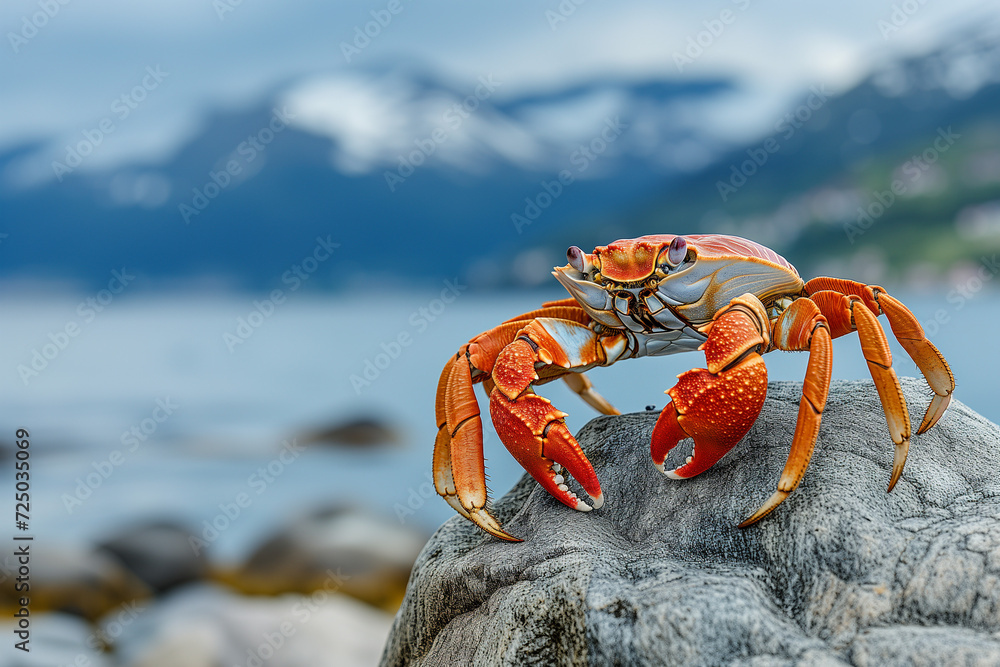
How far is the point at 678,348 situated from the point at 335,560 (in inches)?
229

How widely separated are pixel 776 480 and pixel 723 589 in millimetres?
648

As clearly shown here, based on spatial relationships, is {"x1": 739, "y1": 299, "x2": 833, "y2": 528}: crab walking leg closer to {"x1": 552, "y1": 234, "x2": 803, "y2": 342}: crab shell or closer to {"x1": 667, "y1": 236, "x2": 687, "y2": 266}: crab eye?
{"x1": 552, "y1": 234, "x2": 803, "y2": 342}: crab shell

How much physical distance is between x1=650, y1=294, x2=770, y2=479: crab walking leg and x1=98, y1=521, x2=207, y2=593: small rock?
746cm

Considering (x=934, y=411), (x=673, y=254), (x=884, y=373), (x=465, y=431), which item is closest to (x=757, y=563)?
(x=884, y=373)

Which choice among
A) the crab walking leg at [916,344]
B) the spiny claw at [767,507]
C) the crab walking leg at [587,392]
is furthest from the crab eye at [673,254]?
the crab walking leg at [587,392]

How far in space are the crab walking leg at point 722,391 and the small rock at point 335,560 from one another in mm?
6143

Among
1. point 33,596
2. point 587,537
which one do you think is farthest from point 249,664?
point 587,537

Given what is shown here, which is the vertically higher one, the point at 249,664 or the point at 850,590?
the point at 850,590

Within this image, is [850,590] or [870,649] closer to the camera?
[870,649]

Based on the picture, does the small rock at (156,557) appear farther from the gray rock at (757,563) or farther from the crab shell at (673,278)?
the crab shell at (673,278)

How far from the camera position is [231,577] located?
8.59 meters

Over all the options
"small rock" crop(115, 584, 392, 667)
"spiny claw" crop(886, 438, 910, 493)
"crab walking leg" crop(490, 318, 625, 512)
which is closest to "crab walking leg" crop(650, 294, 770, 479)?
"crab walking leg" crop(490, 318, 625, 512)

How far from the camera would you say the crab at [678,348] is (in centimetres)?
286

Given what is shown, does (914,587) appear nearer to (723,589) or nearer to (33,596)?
(723,589)
